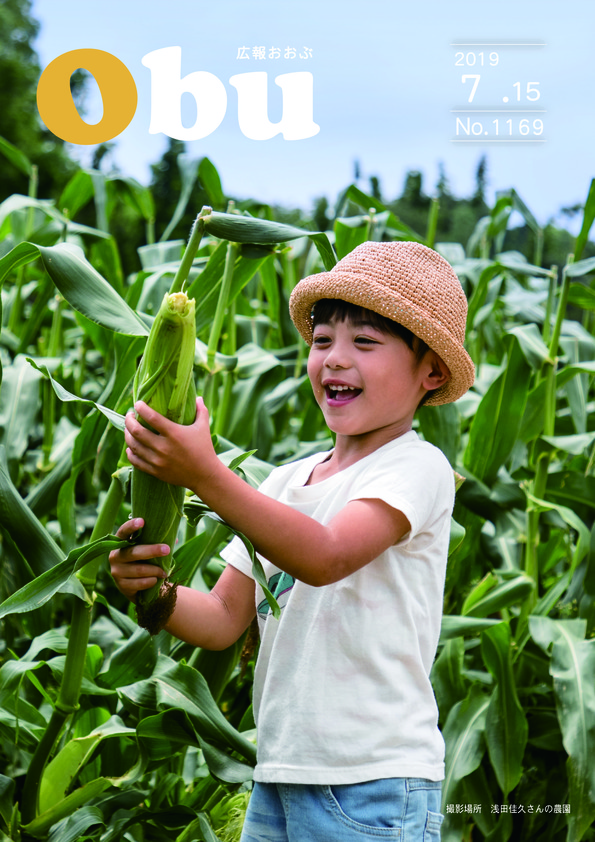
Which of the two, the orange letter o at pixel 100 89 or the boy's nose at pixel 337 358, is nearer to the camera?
the boy's nose at pixel 337 358

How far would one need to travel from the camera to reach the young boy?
1046mm

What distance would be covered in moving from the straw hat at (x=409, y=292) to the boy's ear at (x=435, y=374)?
0.04 feet

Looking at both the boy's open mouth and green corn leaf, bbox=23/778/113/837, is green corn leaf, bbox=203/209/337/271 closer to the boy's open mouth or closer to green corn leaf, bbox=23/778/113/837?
the boy's open mouth

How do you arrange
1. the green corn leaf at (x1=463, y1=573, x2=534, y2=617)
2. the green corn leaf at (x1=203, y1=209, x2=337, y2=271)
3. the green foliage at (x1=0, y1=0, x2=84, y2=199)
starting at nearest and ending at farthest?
the green corn leaf at (x1=203, y1=209, x2=337, y2=271), the green corn leaf at (x1=463, y1=573, x2=534, y2=617), the green foliage at (x1=0, y1=0, x2=84, y2=199)

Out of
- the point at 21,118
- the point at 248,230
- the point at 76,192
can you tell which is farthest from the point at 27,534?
the point at 21,118

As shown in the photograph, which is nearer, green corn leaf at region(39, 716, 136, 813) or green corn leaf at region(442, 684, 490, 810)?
green corn leaf at region(39, 716, 136, 813)

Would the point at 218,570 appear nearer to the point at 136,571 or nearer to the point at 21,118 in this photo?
the point at 136,571

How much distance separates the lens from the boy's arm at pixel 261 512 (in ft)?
2.83

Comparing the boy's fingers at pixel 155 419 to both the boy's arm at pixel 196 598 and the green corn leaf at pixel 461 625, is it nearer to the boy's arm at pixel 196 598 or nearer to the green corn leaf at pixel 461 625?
the boy's arm at pixel 196 598

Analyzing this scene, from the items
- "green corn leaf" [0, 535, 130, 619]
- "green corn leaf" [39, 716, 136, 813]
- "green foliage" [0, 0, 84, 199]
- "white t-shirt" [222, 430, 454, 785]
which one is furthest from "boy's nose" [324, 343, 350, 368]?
"green foliage" [0, 0, 84, 199]

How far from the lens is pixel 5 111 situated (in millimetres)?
22188

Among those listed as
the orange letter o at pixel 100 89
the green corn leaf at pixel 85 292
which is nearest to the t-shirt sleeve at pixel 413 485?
the green corn leaf at pixel 85 292

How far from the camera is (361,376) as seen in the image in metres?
1.10

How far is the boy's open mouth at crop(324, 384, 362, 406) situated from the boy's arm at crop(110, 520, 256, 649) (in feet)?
1.03
